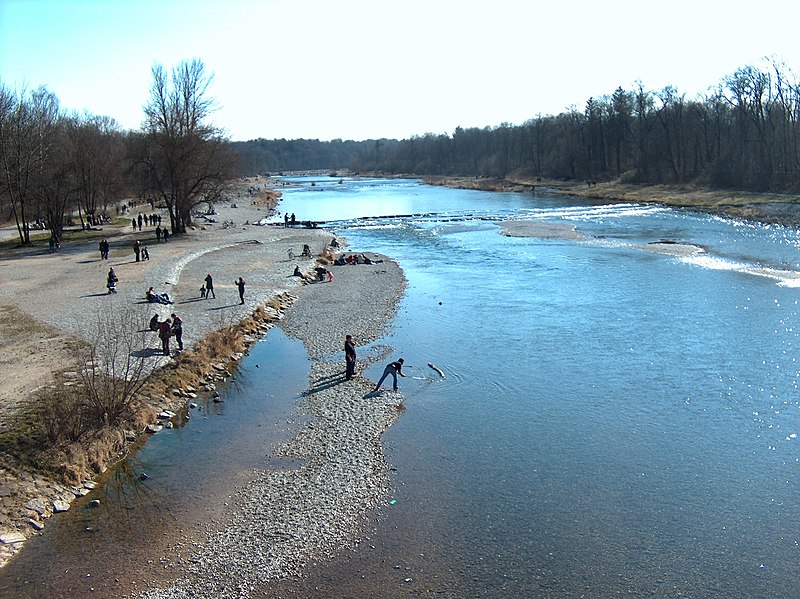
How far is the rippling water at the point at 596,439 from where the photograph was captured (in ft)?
40.8

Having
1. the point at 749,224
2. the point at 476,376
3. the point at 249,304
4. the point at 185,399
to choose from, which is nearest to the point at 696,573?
the point at 476,376

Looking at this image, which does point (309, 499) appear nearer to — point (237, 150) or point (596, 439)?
point (596, 439)

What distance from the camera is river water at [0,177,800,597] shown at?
12.4 m

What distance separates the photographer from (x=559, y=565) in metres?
12.4

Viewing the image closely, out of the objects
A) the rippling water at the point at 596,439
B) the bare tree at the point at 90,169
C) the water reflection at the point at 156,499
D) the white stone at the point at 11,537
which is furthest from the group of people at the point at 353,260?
the white stone at the point at 11,537

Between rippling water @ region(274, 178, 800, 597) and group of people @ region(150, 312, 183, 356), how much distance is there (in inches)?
326

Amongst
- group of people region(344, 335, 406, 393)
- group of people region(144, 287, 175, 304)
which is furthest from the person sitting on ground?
group of people region(344, 335, 406, 393)

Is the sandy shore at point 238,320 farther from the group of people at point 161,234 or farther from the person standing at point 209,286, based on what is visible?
the group of people at point 161,234

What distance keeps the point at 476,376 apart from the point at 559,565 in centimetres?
1047

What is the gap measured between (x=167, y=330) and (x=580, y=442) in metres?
14.2

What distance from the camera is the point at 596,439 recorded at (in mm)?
17656

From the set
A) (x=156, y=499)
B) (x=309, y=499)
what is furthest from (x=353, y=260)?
(x=309, y=499)

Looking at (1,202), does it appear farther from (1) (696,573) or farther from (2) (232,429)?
(1) (696,573)

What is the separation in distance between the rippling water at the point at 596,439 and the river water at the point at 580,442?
5cm
